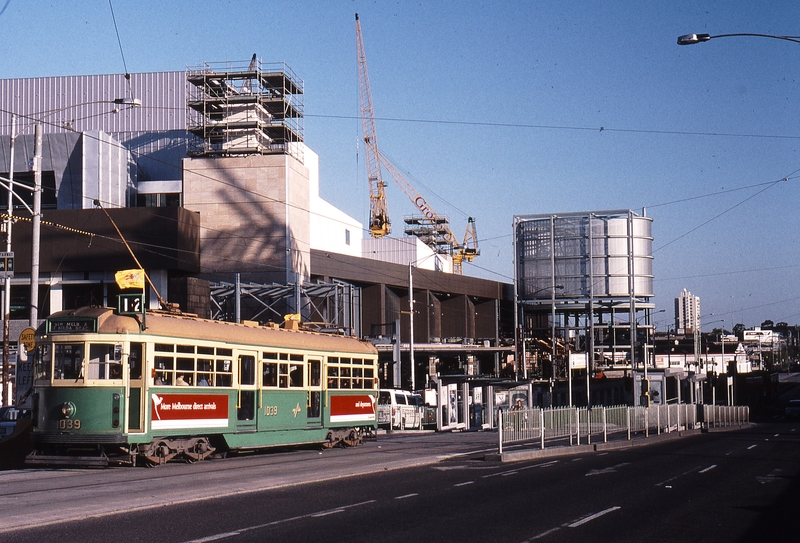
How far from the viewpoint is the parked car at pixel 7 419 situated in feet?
88.8

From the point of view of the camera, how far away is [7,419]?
2884 cm

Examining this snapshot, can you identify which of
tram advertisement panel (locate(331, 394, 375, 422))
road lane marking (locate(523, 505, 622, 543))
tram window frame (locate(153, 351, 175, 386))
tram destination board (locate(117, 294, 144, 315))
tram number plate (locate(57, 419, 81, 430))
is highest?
tram destination board (locate(117, 294, 144, 315))

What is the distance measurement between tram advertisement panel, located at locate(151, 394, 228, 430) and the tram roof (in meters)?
1.42

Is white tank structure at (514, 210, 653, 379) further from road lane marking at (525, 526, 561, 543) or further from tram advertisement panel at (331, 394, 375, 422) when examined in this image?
road lane marking at (525, 526, 561, 543)

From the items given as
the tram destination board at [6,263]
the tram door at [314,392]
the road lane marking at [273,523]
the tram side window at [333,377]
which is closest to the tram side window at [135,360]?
the tram door at [314,392]

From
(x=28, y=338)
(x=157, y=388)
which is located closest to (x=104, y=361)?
(x=157, y=388)

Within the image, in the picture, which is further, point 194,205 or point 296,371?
point 194,205

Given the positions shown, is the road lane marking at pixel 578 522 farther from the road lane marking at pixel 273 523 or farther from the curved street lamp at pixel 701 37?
the curved street lamp at pixel 701 37

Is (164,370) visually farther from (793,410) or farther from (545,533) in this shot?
(793,410)

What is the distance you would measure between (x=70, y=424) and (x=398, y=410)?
25101mm

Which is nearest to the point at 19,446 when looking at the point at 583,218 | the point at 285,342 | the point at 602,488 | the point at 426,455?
the point at 285,342

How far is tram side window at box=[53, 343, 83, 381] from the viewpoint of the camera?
2014cm

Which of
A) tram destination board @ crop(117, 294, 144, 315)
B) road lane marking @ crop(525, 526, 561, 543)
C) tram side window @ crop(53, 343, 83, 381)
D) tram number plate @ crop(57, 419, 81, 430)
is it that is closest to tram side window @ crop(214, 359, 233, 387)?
tram destination board @ crop(117, 294, 144, 315)

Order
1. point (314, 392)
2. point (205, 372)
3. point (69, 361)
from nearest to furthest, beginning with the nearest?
point (69, 361), point (205, 372), point (314, 392)
